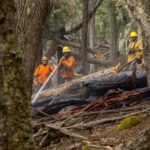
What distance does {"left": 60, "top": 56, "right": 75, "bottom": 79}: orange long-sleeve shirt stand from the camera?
52.1 ft

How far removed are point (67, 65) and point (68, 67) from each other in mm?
98

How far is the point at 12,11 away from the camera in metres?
3.37

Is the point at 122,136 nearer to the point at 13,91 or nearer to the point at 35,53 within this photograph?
the point at 35,53

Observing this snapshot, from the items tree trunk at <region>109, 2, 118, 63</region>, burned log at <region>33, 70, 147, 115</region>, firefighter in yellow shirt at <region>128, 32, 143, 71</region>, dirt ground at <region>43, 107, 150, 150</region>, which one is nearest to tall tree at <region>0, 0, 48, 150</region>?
→ dirt ground at <region>43, 107, 150, 150</region>

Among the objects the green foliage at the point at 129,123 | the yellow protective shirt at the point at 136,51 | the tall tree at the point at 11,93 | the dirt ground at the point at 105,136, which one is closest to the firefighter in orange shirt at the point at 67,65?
the yellow protective shirt at the point at 136,51

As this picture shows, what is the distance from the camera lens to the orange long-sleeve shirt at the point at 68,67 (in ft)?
52.1

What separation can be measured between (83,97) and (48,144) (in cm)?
344

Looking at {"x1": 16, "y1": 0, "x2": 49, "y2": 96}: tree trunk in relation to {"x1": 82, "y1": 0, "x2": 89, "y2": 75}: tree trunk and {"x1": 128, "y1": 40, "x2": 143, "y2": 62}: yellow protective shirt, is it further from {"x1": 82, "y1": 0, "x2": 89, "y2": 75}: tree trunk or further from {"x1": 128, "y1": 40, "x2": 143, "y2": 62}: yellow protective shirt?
{"x1": 82, "y1": 0, "x2": 89, "y2": 75}: tree trunk

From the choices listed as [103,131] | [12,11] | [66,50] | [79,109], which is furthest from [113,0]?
[12,11]

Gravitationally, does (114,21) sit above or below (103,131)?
above

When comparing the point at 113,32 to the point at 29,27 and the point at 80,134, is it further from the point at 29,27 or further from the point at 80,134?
the point at 29,27

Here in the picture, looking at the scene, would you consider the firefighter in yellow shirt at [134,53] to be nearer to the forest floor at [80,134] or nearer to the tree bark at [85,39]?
the tree bark at [85,39]

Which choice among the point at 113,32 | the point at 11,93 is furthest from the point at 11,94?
the point at 113,32

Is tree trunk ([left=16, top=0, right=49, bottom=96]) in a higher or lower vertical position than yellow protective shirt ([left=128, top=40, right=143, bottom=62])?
higher
